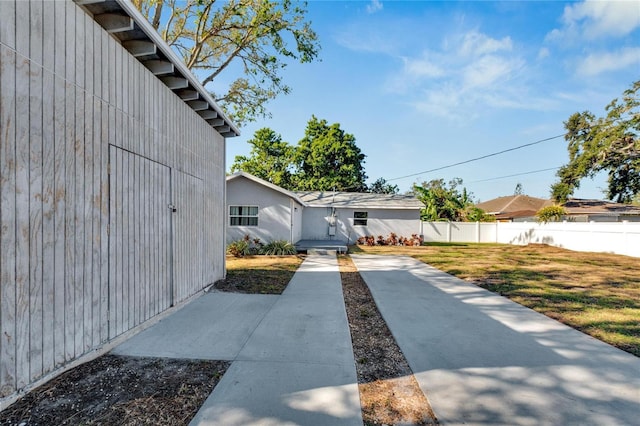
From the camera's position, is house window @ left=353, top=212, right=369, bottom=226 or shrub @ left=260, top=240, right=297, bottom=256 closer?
shrub @ left=260, top=240, right=297, bottom=256

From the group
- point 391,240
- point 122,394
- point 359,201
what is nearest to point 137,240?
point 122,394

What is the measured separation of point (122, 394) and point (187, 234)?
318 cm

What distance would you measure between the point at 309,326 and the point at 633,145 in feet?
83.1

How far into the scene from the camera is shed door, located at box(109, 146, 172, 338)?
11.0ft

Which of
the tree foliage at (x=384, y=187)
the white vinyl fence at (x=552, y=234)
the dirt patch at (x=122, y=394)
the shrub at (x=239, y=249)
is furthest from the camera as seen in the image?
the tree foliage at (x=384, y=187)

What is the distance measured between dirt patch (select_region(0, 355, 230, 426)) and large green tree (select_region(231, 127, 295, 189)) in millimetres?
25488

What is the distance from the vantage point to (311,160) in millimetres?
27375

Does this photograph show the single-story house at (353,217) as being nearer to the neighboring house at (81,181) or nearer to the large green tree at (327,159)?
the large green tree at (327,159)

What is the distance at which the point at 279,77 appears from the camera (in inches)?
502

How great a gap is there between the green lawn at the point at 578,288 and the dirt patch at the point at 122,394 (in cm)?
498

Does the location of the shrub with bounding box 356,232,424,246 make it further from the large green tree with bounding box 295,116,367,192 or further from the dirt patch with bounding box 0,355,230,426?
the dirt patch with bounding box 0,355,230,426

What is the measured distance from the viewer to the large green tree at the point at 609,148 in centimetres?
1809

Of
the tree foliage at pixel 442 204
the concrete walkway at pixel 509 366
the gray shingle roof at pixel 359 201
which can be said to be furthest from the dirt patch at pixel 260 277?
the tree foliage at pixel 442 204

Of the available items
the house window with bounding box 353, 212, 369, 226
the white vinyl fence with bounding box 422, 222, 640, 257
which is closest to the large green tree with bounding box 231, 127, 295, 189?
the house window with bounding box 353, 212, 369, 226
